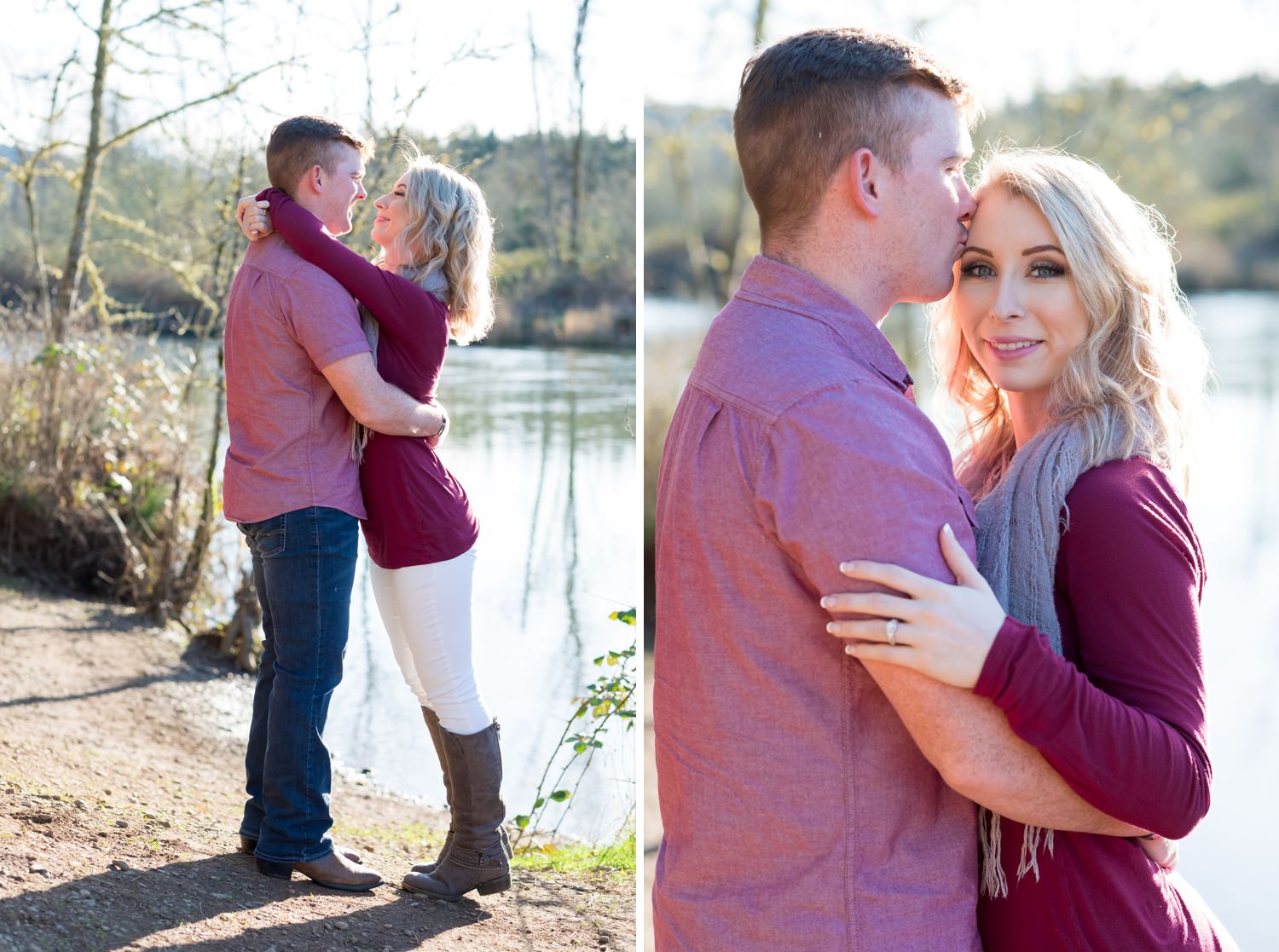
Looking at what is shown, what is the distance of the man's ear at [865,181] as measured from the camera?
1.28 metres

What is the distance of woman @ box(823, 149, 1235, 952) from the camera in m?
1.13

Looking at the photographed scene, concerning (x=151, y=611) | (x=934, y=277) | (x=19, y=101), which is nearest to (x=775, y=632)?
(x=934, y=277)

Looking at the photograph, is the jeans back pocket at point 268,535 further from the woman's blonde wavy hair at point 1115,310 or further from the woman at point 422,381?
the woman's blonde wavy hair at point 1115,310

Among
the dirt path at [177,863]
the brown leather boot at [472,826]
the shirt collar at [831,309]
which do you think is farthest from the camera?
the brown leather boot at [472,826]

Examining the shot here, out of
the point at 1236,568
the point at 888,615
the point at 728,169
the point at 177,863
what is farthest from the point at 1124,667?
the point at 1236,568

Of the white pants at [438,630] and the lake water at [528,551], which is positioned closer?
the white pants at [438,630]

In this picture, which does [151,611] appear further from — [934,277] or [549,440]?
[934,277]

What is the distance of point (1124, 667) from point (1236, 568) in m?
9.40

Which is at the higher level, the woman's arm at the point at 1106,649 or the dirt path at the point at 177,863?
the woman's arm at the point at 1106,649

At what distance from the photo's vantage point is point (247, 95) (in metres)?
4.71

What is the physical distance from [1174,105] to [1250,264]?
471 centimetres

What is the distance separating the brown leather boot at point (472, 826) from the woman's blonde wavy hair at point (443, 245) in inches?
26.5

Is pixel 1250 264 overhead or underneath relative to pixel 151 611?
overhead

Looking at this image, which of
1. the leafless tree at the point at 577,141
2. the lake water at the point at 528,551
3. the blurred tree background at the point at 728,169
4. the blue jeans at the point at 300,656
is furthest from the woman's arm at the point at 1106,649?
the blurred tree background at the point at 728,169
